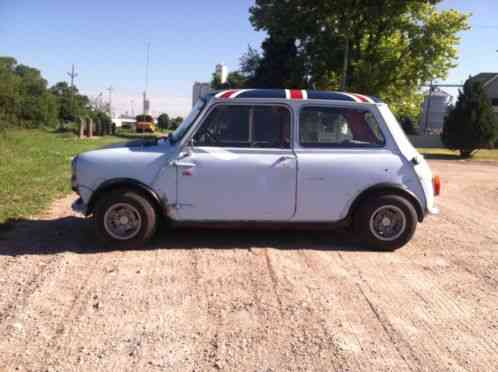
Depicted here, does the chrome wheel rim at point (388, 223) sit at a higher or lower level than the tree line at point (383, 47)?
lower

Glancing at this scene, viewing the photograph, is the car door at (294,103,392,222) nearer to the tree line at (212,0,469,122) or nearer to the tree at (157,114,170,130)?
the tree line at (212,0,469,122)

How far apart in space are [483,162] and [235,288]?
2412cm

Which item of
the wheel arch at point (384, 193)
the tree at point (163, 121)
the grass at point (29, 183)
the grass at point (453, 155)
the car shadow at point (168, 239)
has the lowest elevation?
the car shadow at point (168, 239)

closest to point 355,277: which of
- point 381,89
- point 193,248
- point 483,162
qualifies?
point 193,248

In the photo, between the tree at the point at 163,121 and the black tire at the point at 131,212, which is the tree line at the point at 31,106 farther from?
the black tire at the point at 131,212

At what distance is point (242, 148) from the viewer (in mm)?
5383

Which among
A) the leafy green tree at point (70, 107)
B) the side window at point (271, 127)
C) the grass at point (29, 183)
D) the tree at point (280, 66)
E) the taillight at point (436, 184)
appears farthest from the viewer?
the leafy green tree at point (70, 107)

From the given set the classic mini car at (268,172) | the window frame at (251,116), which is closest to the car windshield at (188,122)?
the classic mini car at (268,172)

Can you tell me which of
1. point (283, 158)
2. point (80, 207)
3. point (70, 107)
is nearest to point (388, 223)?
point (283, 158)

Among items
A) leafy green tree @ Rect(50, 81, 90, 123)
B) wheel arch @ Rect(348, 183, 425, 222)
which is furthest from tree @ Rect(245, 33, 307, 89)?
leafy green tree @ Rect(50, 81, 90, 123)

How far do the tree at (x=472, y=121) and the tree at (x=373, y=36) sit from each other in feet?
7.51

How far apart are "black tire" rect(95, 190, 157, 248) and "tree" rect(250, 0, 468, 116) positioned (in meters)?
22.9

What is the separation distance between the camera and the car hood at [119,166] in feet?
17.2

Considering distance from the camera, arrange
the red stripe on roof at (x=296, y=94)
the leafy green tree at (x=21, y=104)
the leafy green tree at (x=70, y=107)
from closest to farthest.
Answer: the red stripe on roof at (x=296, y=94) < the leafy green tree at (x=21, y=104) < the leafy green tree at (x=70, y=107)
